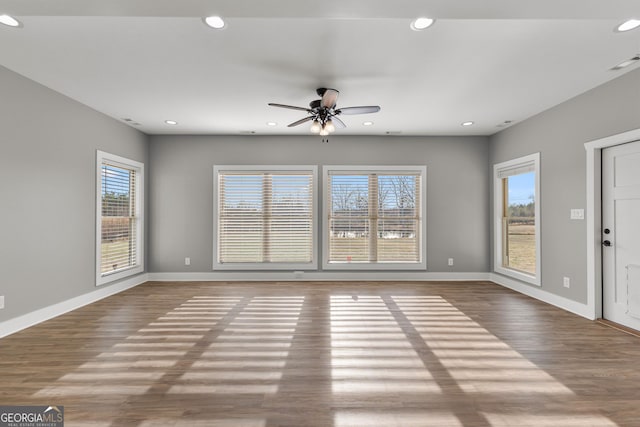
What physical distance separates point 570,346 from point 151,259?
6056 mm

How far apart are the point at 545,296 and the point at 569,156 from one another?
193 cm

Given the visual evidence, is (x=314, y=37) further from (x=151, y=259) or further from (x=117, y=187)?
(x=151, y=259)

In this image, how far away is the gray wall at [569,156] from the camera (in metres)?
3.16

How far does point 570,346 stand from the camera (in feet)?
9.04

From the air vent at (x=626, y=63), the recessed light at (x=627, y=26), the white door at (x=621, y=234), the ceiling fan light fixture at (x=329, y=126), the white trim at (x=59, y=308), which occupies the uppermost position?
the air vent at (x=626, y=63)

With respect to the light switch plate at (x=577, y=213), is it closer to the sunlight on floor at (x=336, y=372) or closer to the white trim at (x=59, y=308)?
the sunlight on floor at (x=336, y=372)

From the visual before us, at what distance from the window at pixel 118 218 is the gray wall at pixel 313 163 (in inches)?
10.4

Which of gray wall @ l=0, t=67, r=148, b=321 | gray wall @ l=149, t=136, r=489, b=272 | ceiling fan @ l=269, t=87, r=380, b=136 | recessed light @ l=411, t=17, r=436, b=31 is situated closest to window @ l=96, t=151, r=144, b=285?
gray wall @ l=0, t=67, r=148, b=321

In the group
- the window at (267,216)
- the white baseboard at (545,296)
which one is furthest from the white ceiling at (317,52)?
the white baseboard at (545,296)

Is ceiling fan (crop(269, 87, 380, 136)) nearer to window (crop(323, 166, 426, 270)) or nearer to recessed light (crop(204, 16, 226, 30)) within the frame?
recessed light (crop(204, 16, 226, 30))

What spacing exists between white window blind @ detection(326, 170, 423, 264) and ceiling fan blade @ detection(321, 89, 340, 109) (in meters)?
2.28

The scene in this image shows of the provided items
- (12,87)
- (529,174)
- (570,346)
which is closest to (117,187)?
(12,87)

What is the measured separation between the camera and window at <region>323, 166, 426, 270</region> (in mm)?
5551

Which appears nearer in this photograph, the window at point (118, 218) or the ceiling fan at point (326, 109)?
the ceiling fan at point (326, 109)
